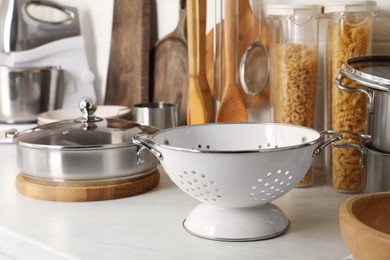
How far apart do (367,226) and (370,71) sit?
393 mm

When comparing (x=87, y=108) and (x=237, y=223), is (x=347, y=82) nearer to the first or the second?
(x=237, y=223)

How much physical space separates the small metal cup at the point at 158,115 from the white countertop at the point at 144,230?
259 mm

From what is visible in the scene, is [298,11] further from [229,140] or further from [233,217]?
[233,217]

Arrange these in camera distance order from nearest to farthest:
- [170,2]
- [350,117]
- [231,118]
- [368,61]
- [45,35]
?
[368,61] < [350,117] < [231,118] < [170,2] < [45,35]

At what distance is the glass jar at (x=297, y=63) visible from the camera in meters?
1.21

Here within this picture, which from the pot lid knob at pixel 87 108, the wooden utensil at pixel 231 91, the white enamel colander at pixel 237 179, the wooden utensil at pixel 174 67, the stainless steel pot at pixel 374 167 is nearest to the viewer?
the white enamel colander at pixel 237 179

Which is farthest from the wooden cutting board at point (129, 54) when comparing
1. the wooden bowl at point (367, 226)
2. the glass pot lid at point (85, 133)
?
the wooden bowl at point (367, 226)

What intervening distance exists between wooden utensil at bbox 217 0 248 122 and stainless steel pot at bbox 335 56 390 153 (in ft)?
1.16

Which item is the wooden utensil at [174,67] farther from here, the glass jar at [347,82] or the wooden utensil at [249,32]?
the glass jar at [347,82]

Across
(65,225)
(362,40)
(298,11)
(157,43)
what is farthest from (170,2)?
(65,225)

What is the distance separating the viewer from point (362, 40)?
3.75 feet

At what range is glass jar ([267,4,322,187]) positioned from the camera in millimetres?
1214

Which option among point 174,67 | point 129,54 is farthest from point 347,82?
point 129,54

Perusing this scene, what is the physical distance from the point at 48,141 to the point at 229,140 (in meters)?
0.34
